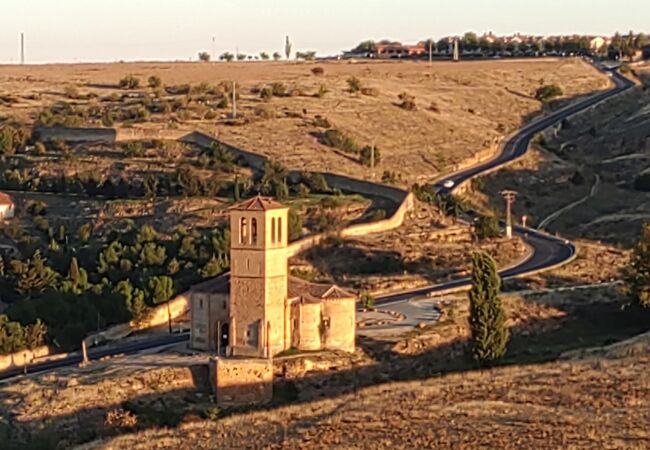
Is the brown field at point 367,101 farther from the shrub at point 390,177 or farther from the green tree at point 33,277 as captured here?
the green tree at point 33,277

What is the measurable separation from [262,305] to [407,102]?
5726 centimetres

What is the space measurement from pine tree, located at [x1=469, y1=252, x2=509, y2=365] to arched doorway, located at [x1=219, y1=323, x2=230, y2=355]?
24.3 ft

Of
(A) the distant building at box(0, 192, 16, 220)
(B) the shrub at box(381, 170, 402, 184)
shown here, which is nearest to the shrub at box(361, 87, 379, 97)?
(B) the shrub at box(381, 170, 402, 184)

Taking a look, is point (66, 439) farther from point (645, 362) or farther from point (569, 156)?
point (569, 156)

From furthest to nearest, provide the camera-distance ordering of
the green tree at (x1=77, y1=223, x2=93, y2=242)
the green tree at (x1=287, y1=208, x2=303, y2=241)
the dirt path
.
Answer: the dirt path
the green tree at (x1=77, y1=223, x2=93, y2=242)
the green tree at (x1=287, y1=208, x2=303, y2=241)

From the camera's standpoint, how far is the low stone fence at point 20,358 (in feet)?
146

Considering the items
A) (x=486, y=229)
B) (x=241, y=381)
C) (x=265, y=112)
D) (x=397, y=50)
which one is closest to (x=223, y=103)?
(x=265, y=112)

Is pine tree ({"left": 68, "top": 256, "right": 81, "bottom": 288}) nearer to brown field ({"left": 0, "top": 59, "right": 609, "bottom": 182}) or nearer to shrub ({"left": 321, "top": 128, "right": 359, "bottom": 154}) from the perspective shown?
brown field ({"left": 0, "top": 59, "right": 609, "bottom": 182})

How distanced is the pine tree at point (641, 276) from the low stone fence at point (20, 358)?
2092cm

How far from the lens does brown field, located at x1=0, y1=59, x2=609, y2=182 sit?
80312 mm

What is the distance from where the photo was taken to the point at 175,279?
53188 mm

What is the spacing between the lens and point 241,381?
41719 mm

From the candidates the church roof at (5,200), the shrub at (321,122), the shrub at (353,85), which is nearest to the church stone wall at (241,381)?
the church roof at (5,200)

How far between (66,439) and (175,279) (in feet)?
51.6
